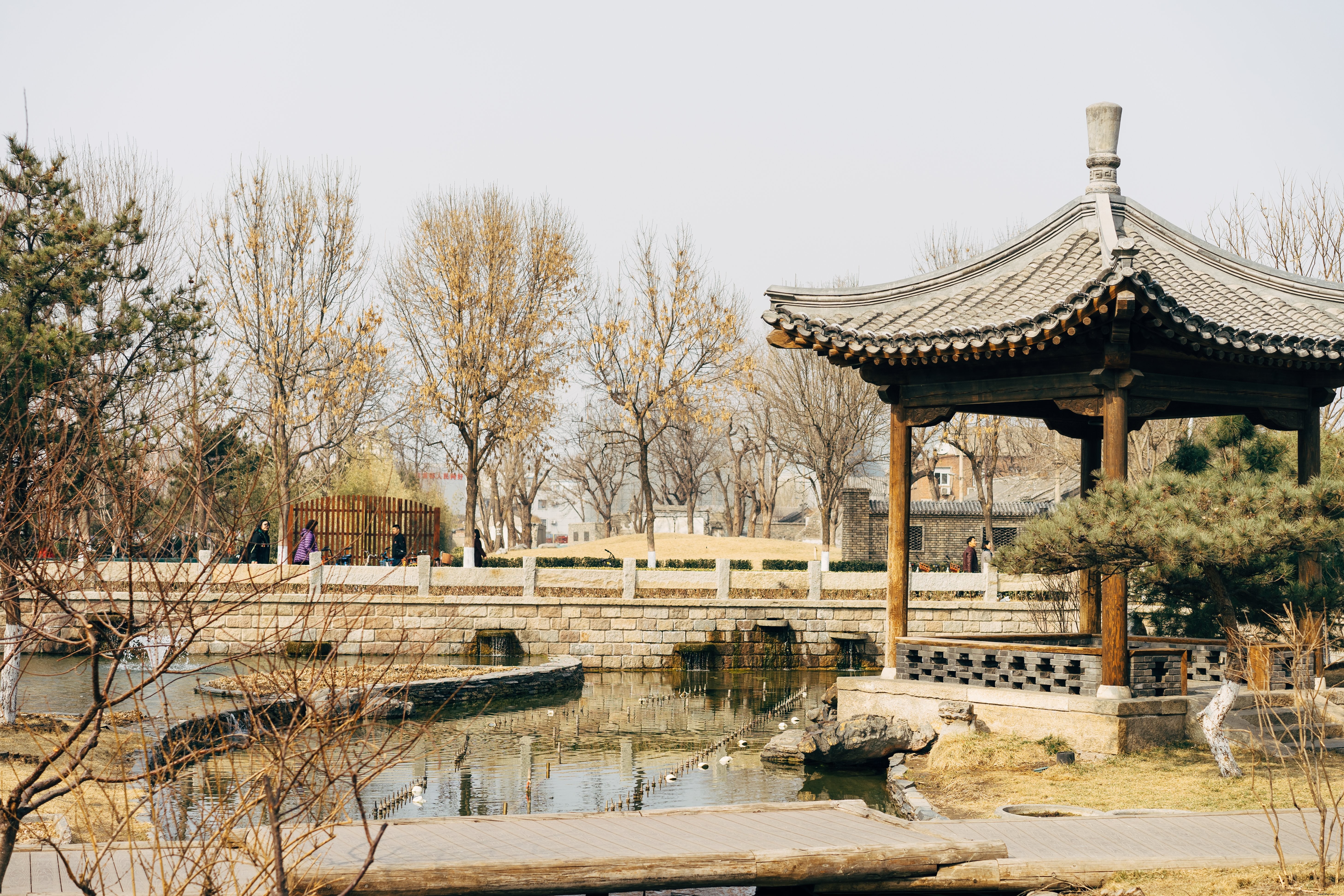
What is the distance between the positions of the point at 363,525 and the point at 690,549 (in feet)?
40.0

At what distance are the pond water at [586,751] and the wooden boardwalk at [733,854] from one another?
608 mm

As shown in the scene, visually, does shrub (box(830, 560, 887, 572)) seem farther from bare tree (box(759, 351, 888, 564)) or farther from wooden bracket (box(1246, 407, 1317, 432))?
wooden bracket (box(1246, 407, 1317, 432))

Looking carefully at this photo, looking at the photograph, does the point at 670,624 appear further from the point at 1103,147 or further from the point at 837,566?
the point at 1103,147

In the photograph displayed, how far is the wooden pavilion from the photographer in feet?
32.2

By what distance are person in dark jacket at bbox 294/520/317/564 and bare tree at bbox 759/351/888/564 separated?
1741cm

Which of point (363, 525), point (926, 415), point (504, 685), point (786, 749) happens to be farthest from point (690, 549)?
point (926, 415)

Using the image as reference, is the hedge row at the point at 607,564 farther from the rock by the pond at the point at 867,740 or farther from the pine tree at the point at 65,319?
the rock by the pond at the point at 867,740

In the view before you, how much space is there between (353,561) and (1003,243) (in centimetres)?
1640

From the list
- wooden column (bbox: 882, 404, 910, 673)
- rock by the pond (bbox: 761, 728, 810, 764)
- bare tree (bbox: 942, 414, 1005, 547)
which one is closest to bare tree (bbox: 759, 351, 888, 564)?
bare tree (bbox: 942, 414, 1005, 547)

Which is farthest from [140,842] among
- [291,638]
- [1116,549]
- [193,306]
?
[193,306]

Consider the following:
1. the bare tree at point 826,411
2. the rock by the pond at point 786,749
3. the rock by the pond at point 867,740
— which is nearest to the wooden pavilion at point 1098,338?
the rock by the pond at point 867,740

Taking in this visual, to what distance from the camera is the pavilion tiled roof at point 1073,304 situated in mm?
9570

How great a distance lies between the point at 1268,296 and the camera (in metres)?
11.6

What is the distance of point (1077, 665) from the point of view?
10367 mm
